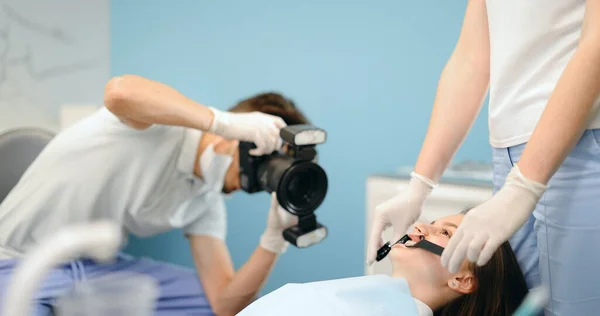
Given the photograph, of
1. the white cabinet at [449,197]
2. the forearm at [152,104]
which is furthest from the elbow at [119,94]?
the white cabinet at [449,197]

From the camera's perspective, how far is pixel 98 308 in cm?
74

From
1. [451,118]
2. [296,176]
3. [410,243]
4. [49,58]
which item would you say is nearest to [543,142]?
[451,118]

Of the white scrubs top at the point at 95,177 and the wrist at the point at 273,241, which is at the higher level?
the white scrubs top at the point at 95,177

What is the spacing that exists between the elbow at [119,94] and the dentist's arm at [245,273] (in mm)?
475

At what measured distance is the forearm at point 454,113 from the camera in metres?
1.10

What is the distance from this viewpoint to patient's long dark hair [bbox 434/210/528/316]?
1.09 m

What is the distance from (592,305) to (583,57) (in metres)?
0.39

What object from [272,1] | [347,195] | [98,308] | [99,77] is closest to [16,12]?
[99,77]

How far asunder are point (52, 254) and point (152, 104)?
802mm

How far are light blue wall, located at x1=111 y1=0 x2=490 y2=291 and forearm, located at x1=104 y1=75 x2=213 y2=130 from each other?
2.30ft

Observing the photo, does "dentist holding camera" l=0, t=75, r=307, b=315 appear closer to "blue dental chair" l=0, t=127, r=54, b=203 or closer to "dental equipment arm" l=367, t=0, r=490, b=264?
"blue dental chair" l=0, t=127, r=54, b=203

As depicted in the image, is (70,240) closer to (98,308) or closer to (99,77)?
(98,308)

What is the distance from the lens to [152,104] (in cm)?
137

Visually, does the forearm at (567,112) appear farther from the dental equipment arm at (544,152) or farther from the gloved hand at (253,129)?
the gloved hand at (253,129)
